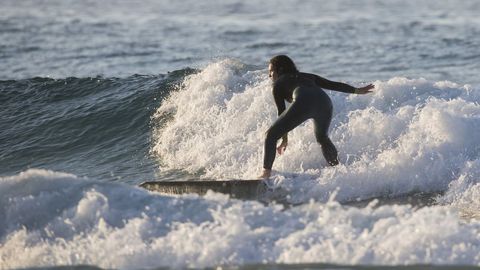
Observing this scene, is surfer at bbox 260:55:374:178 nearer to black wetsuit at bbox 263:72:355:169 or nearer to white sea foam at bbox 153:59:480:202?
black wetsuit at bbox 263:72:355:169

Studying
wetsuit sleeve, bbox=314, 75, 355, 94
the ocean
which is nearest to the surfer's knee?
the ocean

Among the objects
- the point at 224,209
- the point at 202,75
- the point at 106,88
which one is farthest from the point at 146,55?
the point at 224,209

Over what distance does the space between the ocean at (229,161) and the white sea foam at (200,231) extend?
0.05 ft

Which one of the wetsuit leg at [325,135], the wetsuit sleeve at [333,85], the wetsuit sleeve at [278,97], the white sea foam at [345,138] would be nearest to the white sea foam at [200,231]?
the white sea foam at [345,138]

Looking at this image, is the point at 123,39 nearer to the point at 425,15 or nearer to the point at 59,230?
the point at 425,15

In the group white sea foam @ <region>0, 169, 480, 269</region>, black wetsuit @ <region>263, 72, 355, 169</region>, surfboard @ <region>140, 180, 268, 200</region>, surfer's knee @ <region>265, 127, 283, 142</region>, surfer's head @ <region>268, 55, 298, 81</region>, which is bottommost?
surfboard @ <region>140, 180, 268, 200</region>

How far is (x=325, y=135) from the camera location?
1074cm

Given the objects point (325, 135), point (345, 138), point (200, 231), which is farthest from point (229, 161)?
point (200, 231)

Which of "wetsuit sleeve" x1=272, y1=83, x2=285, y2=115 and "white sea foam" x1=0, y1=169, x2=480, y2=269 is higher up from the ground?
"wetsuit sleeve" x1=272, y1=83, x2=285, y2=115

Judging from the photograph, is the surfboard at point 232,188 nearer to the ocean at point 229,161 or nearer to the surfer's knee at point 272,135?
the ocean at point 229,161

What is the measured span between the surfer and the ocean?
0.43 meters

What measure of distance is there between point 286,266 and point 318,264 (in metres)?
0.28

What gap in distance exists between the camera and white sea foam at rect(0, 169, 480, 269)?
7.84 m

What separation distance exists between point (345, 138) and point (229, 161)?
162 cm
